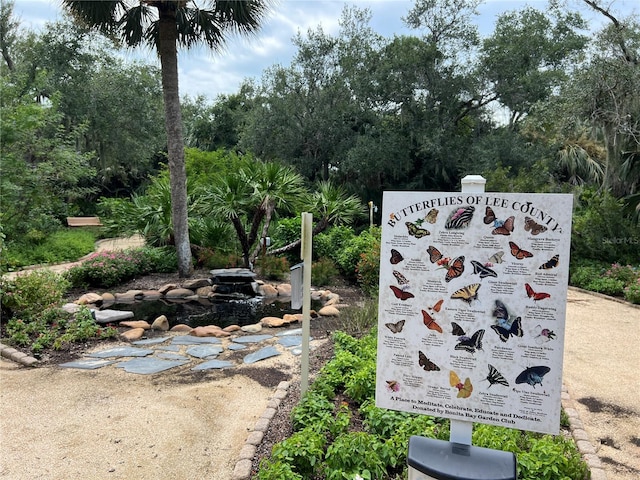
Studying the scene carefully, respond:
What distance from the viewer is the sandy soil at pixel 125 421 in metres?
2.47

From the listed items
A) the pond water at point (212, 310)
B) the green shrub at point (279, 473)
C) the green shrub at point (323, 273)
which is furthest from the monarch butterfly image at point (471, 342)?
the green shrub at point (323, 273)

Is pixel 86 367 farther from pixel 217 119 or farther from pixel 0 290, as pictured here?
pixel 217 119

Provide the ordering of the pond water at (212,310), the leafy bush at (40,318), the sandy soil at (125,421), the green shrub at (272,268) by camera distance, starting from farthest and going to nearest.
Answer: the green shrub at (272,268), the pond water at (212,310), the leafy bush at (40,318), the sandy soil at (125,421)

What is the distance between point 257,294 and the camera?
25.7ft

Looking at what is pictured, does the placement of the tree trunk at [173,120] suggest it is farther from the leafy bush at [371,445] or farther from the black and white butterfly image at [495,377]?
the black and white butterfly image at [495,377]

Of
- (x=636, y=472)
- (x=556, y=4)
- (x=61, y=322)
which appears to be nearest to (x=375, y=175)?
(x=556, y=4)

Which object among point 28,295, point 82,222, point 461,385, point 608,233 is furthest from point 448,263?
point 82,222

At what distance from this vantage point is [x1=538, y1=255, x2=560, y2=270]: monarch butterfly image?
1595 millimetres

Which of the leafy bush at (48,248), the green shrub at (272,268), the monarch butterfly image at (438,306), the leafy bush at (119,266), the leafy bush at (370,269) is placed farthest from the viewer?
the leafy bush at (48,248)

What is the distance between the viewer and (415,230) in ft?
5.76

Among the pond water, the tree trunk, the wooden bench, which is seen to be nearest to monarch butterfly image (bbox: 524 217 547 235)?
the pond water

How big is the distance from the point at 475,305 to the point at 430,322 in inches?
7.1

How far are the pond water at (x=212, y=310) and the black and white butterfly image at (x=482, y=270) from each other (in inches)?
189

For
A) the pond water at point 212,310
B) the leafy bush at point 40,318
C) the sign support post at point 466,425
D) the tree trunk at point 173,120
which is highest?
the tree trunk at point 173,120
